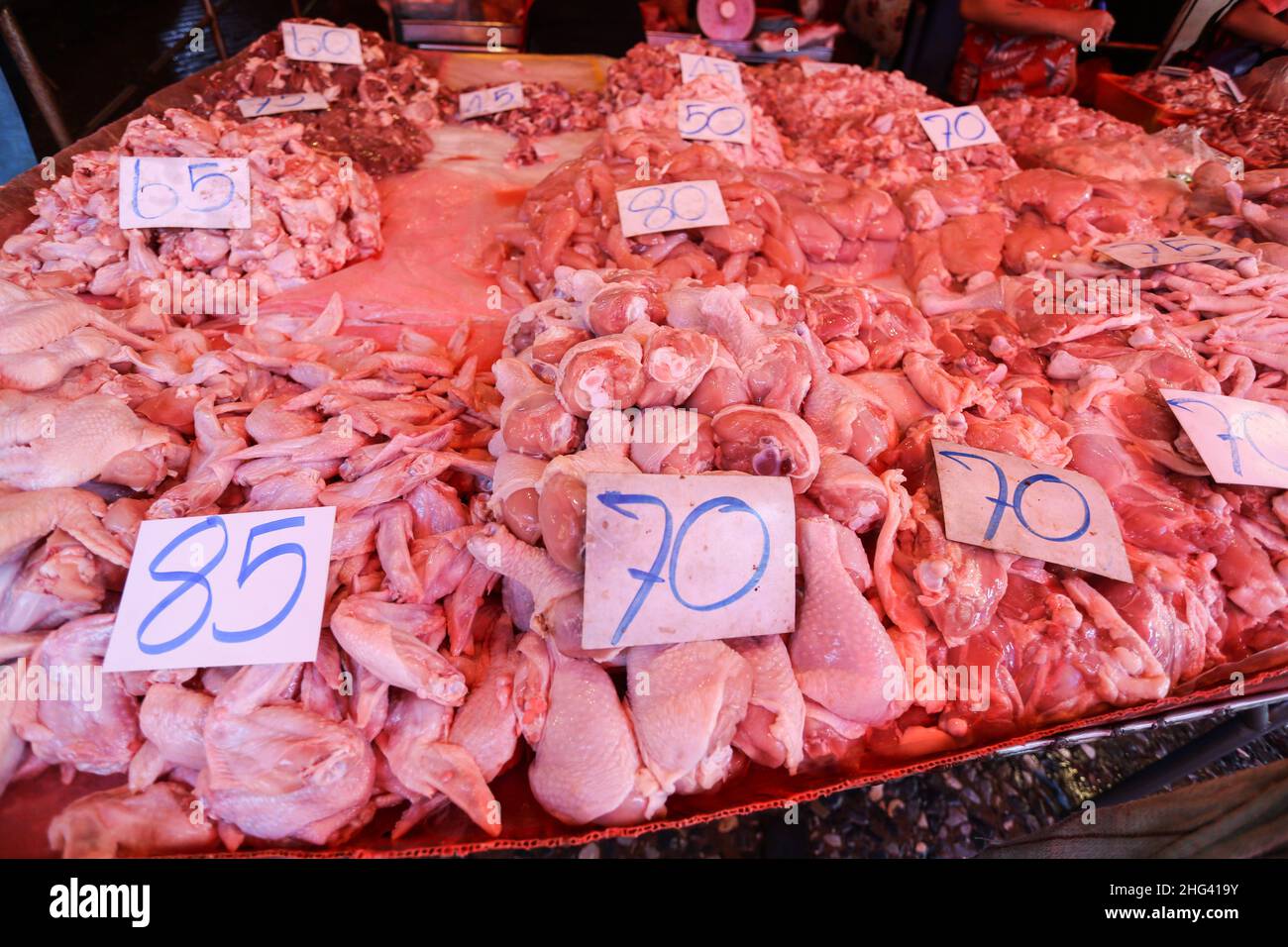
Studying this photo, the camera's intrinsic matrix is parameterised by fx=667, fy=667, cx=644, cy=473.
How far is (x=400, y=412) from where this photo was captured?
2.03m

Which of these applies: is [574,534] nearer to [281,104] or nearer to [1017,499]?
[1017,499]

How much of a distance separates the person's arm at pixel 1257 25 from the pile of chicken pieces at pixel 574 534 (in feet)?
9.87

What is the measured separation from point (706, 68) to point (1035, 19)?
2.61 m

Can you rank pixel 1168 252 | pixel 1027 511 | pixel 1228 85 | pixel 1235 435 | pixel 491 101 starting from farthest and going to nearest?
pixel 1228 85
pixel 491 101
pixel 1168 252
pixel 1235 435
pixel 1027 511

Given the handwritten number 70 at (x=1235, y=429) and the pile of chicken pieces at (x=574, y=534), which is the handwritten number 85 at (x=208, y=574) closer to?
the pile of chicken pieces at (x=574, y=534)

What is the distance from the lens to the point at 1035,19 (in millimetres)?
4691

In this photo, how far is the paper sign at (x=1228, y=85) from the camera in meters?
4.20

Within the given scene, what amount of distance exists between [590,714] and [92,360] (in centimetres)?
185

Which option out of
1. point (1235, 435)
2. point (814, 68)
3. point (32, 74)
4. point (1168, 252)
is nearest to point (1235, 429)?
point (1235, 435)

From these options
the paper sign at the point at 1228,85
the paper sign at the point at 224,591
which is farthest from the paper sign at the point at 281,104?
the paper sign at the point at 1228,85

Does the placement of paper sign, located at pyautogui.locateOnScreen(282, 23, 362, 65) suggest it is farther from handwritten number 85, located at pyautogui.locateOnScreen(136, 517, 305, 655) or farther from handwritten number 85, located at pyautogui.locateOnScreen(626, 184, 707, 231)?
handwritten number 85, located at pyautogui.locateOnScreen(136, 517, 305, 655)
